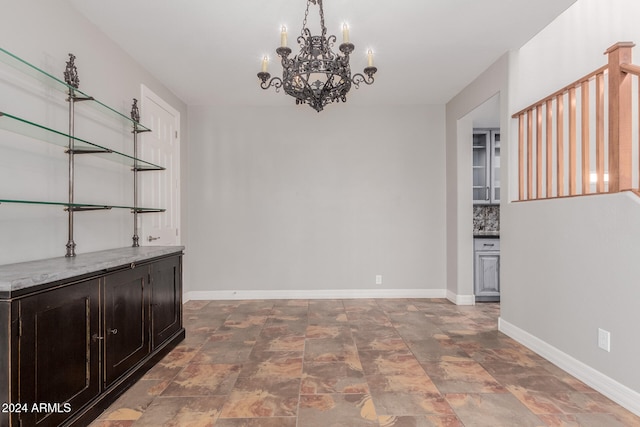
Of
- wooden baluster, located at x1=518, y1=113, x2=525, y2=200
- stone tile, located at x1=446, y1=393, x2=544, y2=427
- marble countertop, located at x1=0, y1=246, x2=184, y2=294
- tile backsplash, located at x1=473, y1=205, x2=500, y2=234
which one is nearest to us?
marble countertop, located at x1=0, y1=246, x2=184, y2=294

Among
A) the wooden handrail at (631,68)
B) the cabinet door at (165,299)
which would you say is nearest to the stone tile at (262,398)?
the cabinet door at (165,299)

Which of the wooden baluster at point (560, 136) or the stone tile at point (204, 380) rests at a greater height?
the wooden baluster at point (560, 136)

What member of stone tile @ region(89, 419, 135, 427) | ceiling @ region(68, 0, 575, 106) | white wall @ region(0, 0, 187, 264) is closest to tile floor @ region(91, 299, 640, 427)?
stone tile @ region(89, 419, 135, 427)

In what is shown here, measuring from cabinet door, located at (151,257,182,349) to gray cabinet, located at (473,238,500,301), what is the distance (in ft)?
12.2

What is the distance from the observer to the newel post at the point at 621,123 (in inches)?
86.8

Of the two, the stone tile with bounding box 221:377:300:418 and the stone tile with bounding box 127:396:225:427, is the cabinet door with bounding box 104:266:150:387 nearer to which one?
the stone tile with bounding box 127:396:225:427

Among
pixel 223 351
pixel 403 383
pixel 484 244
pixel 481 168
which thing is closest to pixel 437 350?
pixel 403 383

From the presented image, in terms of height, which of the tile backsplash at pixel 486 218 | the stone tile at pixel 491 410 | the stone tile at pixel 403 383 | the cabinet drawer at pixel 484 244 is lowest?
the stone tile at pixel 403 383

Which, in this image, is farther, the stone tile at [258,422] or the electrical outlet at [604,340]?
the electrical outlet at [604,340]

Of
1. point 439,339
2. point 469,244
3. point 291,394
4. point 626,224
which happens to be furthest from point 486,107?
point 291,394

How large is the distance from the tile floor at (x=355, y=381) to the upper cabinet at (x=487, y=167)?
6.81 ft

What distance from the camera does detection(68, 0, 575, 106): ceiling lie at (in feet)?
8.74

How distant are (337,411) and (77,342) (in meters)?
1.48

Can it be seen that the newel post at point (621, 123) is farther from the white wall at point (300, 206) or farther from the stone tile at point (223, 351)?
the stone tile at point (223, 351)
